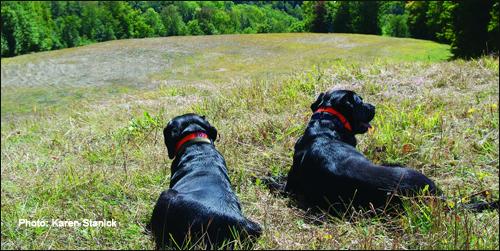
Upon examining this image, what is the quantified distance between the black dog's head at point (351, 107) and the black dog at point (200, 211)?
175 cm

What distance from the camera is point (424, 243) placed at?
3.15m

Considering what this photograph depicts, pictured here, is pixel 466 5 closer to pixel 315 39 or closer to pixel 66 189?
pixel 66 189

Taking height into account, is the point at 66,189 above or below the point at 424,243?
below

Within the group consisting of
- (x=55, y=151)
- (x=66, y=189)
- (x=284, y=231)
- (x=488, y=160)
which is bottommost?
(x=55, y=151)

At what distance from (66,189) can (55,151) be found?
91.0 inches

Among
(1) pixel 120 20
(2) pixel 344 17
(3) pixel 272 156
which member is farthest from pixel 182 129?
(2) pixel 344 17

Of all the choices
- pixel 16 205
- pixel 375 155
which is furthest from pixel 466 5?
pixel 16 205

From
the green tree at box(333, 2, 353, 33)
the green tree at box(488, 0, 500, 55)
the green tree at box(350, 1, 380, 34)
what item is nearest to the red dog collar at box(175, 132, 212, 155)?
the green tree at box(488, 0, 500, 55)

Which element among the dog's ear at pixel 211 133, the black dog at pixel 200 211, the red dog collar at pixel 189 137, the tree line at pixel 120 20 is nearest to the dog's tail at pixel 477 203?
the black dog at pixel 200 211

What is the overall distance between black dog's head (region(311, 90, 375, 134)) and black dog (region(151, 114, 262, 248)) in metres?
1.75

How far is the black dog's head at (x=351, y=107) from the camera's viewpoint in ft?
18.1

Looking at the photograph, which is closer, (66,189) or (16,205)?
(16,205)

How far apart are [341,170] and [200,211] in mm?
A: 1579

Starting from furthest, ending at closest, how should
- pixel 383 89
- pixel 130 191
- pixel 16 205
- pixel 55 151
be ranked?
pixel 383 89 < pixel 55 151 < pixel 130 191 < pixel 16 205
